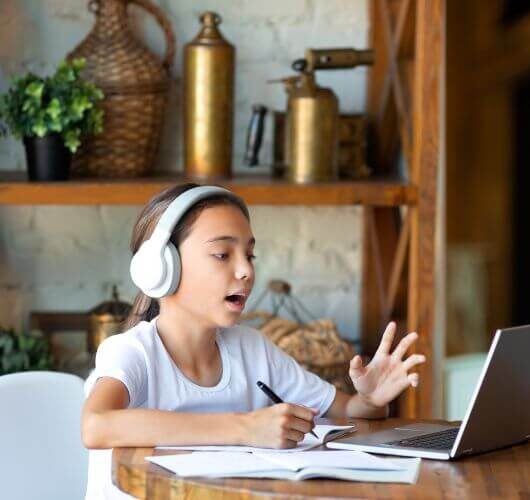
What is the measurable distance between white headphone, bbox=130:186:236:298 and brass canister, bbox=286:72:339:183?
3.55 ft

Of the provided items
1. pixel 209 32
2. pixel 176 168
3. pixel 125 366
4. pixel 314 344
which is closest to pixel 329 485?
pixel 125 366

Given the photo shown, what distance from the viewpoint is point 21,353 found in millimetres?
3096

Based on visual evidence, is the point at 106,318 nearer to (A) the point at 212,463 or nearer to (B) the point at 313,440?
(B) the point at 313,440

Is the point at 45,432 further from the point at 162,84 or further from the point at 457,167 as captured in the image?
the point at 457,167

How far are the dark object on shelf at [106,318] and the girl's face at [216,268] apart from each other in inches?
45.5

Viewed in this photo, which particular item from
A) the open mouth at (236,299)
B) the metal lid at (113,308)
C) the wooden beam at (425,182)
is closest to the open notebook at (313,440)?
the open mouth at (236,299)

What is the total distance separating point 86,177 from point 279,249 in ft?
1.98

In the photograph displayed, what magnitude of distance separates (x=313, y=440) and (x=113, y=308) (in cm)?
142

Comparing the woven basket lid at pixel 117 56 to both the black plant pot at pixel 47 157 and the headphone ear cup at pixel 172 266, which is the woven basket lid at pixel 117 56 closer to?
the black plant pot at pixel 47 157

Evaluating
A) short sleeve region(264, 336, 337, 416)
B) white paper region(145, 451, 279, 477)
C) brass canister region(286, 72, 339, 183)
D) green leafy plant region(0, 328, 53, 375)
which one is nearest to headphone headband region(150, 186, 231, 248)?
short sleeve region(264, 336, 337, 416)

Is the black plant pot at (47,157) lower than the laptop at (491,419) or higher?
higher

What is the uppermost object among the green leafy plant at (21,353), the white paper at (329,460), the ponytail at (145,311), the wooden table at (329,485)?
the ponytail at (145,311)

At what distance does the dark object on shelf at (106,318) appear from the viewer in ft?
10.4

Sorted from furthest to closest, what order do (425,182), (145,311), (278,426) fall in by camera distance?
(425,182)
(145,311)
(278,426)
